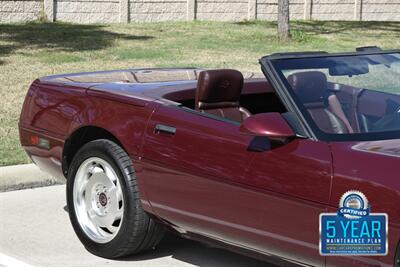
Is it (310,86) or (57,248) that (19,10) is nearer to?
(57,248)

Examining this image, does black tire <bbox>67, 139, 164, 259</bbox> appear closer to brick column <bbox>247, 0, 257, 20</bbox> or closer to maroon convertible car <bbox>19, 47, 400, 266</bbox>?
maroon convertible car <bbox>19, 47, 400, 266</bbox>

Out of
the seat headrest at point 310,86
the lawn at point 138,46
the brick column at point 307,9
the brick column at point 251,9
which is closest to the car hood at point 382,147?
the seat headrest at point 310,86

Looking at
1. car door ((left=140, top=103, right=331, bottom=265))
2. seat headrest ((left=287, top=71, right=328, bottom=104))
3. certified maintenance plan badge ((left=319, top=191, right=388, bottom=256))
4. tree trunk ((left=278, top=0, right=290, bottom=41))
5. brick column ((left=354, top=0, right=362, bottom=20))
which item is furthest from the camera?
brick column ((left=354, top=0, right=362, bottom=20))

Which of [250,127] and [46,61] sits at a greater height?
[250,127]

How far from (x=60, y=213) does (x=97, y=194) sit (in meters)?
1.37

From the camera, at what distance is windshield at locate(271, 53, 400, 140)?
4.36 meters

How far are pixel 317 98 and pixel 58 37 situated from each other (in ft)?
48.0

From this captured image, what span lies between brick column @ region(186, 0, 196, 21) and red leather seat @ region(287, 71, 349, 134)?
21.6 metres

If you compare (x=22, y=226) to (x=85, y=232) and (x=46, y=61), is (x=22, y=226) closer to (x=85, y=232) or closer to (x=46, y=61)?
(x=85, y=232)

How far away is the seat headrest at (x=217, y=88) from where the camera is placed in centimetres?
522

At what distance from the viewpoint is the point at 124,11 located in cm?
2439

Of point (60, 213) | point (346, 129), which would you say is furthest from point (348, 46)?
point (346, 129)

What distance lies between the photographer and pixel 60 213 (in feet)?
21.5

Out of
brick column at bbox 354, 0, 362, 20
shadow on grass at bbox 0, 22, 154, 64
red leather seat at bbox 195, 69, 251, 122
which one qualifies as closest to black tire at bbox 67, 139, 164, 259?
red leather seat at bbox 195, 69, 251, 122
